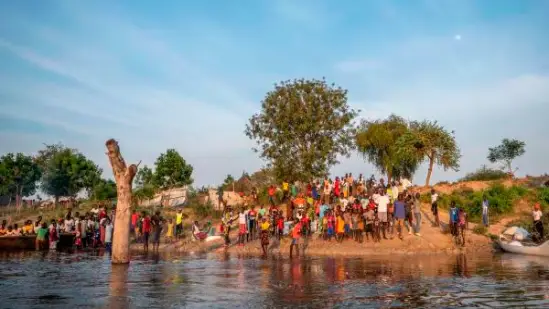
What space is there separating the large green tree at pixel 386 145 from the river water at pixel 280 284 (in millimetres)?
28407

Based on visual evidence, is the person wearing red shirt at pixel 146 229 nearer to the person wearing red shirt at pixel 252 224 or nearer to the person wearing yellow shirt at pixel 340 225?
the person wearing red shirt at pixel 252 224

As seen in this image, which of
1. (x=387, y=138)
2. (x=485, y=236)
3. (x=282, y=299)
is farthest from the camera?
(x=387, y=138)

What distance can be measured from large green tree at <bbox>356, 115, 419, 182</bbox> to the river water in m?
28.4

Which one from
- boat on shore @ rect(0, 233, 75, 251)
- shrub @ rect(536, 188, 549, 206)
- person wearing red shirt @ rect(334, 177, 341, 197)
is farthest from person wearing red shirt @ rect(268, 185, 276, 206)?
shrub @ rect(536, 188, 549, 206)

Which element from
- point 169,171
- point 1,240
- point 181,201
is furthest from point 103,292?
point 169,171

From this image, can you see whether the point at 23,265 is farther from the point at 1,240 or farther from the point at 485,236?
the point at 485,236

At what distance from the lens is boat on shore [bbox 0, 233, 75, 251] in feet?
82.7

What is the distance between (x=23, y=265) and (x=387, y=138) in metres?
35.2

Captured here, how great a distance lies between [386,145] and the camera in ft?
155

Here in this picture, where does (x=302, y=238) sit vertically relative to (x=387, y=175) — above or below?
below

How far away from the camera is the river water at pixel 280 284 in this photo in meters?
10.0

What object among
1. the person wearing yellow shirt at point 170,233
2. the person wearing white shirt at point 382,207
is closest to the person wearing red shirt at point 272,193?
the person wearing yellow shirt at point 170,233

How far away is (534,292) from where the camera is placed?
10.8 meters

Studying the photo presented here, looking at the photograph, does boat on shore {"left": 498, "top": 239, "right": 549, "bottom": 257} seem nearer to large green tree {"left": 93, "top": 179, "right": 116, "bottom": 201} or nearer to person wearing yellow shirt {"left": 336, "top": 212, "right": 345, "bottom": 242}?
person wearing yellow shirt {"left": 336, "top": 212, "right": 345, "bottom": 242}
